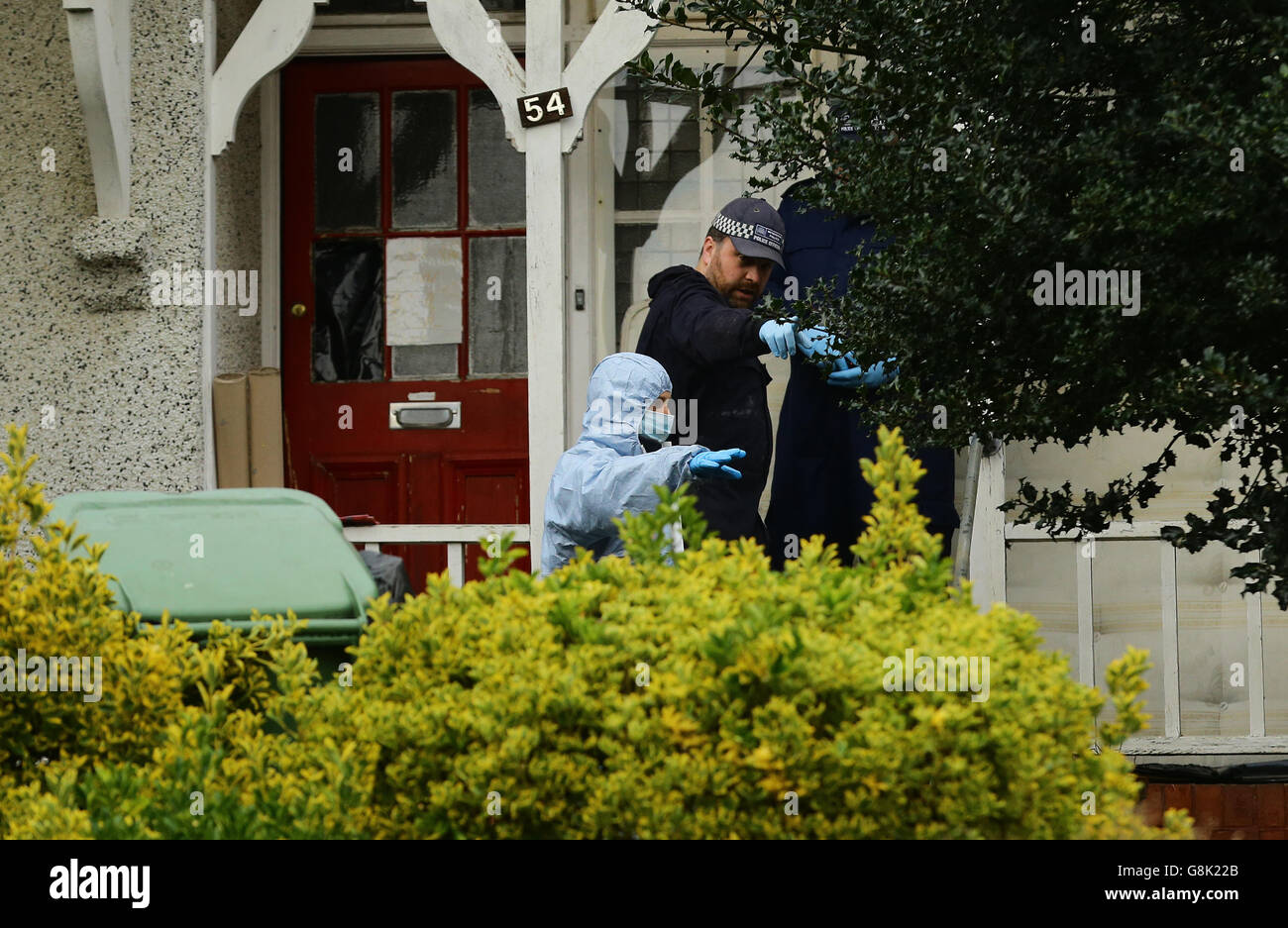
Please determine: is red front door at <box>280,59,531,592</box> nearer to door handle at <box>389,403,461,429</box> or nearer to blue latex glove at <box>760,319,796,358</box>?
door handle at <box>389,403,461,429</box>

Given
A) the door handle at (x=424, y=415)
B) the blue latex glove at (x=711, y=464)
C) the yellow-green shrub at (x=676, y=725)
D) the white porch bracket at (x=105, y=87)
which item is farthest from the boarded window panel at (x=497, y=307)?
the yellow-green shrub at (x=676, y=725)

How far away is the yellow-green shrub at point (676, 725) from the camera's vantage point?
6.91 ft

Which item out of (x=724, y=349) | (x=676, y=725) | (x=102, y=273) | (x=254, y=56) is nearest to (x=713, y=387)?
(x=724, y=349)

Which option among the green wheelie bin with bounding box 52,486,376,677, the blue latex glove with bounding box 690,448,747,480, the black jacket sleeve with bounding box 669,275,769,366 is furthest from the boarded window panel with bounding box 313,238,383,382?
the green wheelie bin with bounding box 52,486,376,677

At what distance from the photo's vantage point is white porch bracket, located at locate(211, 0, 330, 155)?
5598 mm

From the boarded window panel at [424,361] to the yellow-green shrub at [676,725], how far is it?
4168mm

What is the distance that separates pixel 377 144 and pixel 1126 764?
5.23 meters

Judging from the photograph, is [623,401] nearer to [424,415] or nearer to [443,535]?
[443,535]

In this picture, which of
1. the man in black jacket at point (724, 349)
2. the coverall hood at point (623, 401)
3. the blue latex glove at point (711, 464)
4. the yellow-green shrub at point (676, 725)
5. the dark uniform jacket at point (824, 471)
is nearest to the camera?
the yellow-green shrub at point (676, 725)

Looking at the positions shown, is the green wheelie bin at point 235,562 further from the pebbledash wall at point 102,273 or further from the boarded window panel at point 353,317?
the boarded window panel at point 353,317

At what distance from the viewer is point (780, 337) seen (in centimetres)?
506

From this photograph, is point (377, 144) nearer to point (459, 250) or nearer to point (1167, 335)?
point (459, 250)

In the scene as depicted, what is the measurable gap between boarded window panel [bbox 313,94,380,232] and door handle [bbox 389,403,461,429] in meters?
0.87
